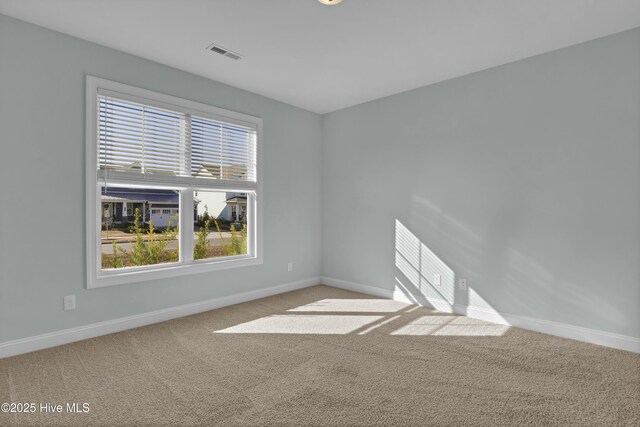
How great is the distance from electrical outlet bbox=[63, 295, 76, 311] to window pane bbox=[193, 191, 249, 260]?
1.22 metres

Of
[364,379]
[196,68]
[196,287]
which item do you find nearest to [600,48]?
[364,379]

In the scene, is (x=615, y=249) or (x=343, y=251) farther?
(x=343, y=251)

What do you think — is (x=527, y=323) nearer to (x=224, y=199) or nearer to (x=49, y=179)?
Answer: (x=224, y=199)

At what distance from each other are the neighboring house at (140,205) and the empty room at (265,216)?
0.02 m

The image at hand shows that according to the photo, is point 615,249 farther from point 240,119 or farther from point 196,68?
point 196,68

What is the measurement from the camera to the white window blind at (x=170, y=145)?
3.12 meters

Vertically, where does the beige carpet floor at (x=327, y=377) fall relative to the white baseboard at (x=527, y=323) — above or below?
below

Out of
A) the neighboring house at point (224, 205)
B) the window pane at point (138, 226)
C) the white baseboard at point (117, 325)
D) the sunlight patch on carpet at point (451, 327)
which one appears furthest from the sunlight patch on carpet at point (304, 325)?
the neighboring house at point (224, 205)

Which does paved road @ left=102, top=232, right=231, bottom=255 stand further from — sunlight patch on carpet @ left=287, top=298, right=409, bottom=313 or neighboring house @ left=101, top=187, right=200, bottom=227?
sunlight patch on carpet @ left=287, top=298, right=409, bottom=313

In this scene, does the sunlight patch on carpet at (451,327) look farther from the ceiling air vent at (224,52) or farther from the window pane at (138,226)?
the ceiling air vent at (224,52)

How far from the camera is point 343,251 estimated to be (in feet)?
16.2

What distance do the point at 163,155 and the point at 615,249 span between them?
428 centimetres

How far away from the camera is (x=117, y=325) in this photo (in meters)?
3.13

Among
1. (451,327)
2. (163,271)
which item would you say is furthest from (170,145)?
(451,327)
